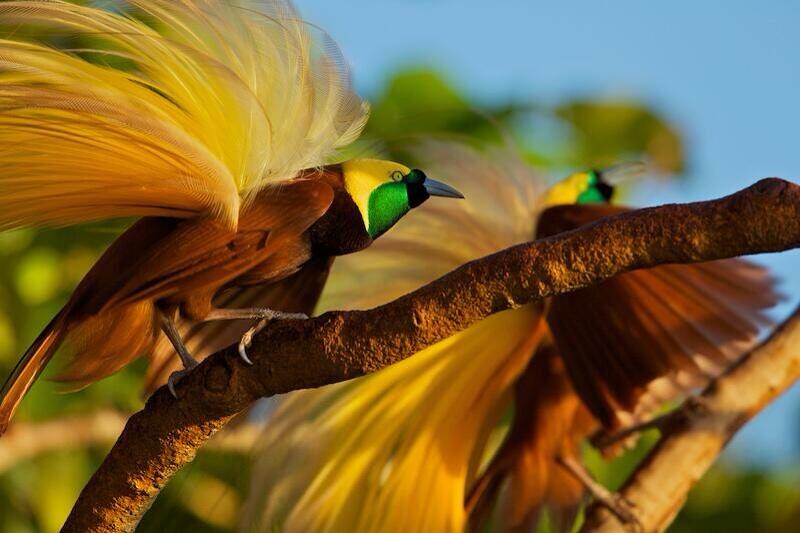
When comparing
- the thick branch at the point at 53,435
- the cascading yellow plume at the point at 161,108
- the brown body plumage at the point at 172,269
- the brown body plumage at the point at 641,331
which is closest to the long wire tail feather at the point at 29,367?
the brown body plumage at the point at 172,269

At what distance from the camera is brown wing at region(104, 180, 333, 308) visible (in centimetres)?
193

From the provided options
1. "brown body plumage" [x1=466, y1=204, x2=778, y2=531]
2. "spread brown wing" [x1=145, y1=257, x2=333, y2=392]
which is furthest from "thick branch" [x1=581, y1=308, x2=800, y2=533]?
"spread brown wing" [x1=145, y1=257, x2=333, y2=392]

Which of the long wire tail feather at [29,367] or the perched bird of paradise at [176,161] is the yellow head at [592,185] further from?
the long wire tail feather at [29,367]

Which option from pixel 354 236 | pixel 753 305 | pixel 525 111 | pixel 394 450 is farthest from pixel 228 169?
pixel 525 111

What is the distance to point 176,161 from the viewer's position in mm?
1897

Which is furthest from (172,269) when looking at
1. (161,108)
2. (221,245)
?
(161,108)

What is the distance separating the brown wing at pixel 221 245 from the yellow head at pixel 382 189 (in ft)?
0.27

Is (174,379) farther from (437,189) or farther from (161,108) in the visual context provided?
(437,189)

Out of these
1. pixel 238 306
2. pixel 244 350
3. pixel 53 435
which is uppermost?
pixel 244 350

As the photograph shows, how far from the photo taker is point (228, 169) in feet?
6.56

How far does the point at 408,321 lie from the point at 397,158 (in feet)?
4.02

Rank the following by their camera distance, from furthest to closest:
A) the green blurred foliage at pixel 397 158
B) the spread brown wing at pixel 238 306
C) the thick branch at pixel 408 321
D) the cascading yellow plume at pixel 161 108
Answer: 1. the green blurred foliage at pixel 397 158
2. the spread brown wing at pixel 238 306
3. the cascading yellow plume at pixel 161 108
4. the thick branch at pixel 408 321

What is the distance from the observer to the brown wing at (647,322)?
9.07ft

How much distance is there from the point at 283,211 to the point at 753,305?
1407 millimetres
